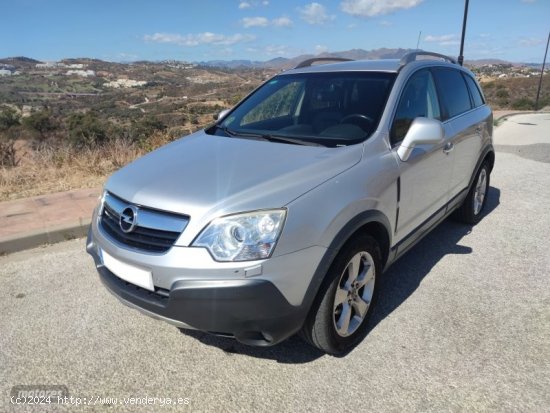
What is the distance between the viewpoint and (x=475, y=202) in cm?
495

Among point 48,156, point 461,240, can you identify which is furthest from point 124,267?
point 48,156

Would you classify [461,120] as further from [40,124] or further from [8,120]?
[8,120]

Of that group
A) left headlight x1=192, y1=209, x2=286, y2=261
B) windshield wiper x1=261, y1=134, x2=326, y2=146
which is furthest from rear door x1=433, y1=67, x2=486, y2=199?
left headlight x1=192, y1=209, x2=286, y2=261

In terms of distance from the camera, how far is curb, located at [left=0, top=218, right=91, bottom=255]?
14.4ft

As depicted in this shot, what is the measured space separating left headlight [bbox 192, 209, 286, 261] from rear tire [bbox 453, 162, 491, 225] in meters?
3.31

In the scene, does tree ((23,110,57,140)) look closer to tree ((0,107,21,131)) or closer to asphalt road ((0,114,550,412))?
tree ((0,107,21,131))

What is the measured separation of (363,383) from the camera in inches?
98.0

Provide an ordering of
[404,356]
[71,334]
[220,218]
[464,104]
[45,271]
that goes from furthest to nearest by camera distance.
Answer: [464,104]
[45,271]
[71,334]
[404,356]
[220,218]

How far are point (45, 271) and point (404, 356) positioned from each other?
129 inches

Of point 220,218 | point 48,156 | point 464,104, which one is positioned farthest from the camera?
point 48,156

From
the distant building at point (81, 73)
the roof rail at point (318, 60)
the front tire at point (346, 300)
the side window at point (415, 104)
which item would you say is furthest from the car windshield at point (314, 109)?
the distant building at point (81, 73)

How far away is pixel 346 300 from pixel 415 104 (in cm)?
173

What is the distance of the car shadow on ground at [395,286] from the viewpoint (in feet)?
9.11

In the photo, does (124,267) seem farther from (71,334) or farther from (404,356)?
(404,356)
